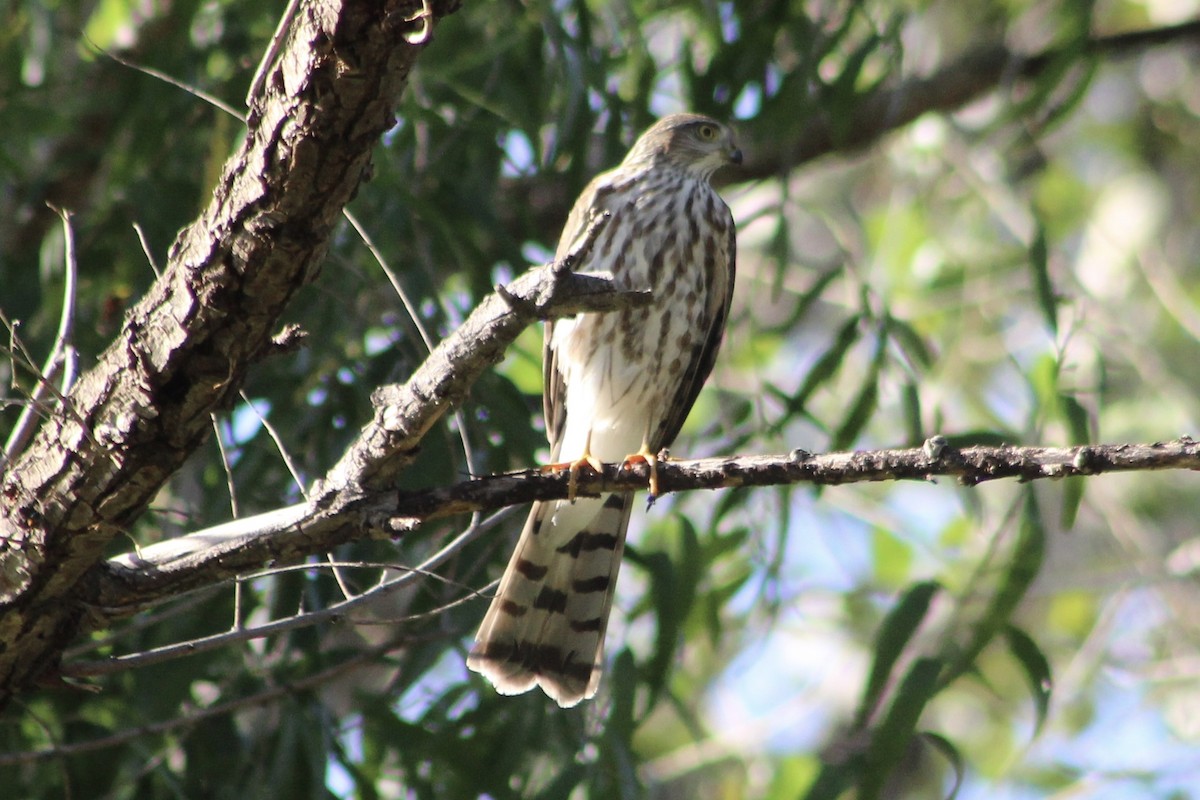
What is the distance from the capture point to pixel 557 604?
3797mm


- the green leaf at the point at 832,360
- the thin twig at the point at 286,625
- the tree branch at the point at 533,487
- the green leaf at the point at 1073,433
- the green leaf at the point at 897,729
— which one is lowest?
the thin twig at the point at 286,625

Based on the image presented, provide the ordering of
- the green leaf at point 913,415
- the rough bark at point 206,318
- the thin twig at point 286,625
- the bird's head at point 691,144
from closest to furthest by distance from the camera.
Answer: the rough bark at point 206,318
the thin twig at point 286,625
the green leaf at point 913,415
the bird's head at point 691,144

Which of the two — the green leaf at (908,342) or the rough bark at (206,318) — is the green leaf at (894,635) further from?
the rough bark at (206,318)

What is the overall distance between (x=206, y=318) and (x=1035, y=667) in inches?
94.4

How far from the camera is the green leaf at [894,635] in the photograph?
3.75 m

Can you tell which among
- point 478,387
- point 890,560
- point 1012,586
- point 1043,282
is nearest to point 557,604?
point 478,387

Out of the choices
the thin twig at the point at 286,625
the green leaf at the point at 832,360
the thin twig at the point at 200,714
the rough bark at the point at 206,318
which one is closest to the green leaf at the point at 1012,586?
the green leaf at the point at 832,360

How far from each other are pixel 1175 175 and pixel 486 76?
618 centimetres

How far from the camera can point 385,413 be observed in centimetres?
228

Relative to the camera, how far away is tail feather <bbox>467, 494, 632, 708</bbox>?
3.61 m

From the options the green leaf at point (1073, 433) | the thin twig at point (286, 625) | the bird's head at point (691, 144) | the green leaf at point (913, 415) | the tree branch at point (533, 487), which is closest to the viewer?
the tree branch at point (533, 487)

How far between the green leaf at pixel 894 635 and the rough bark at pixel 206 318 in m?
2.10

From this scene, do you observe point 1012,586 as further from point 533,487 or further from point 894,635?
point 533,487

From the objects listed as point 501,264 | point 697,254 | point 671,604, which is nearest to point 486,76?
point 501,264
